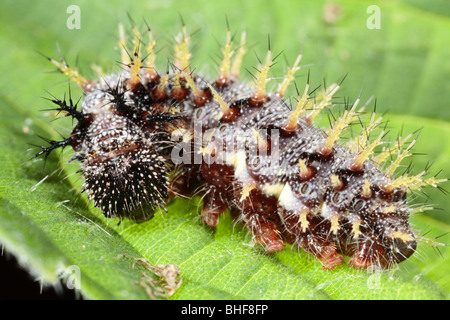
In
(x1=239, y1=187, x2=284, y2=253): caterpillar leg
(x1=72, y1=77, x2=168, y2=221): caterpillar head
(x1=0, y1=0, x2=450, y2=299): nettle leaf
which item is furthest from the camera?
(x1=72, y1=77, x2=168, y2=221): caterpillar head

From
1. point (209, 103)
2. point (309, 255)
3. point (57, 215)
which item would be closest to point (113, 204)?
point (57, 215)

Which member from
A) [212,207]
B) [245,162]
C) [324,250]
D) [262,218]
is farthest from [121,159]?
[324,250]

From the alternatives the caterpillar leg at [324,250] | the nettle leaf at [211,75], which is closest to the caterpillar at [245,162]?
the caterpillar leg at [324,250]

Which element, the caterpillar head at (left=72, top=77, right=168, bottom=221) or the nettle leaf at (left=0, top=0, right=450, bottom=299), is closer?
the nettle leaf at (left=0, top=0, right=450, bottom=299)

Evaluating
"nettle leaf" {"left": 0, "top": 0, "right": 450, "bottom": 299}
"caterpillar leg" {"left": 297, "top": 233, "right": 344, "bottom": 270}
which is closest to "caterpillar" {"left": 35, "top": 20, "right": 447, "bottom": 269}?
"caterpillar leg" {"left": 297, "top": 233, "right": 344, "bottom": 270}

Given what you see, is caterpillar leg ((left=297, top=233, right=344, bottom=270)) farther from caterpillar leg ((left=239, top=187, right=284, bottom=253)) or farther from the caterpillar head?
the caterpillar head

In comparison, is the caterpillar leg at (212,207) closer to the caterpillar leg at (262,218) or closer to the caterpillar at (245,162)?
the caterpillar at (245,162)

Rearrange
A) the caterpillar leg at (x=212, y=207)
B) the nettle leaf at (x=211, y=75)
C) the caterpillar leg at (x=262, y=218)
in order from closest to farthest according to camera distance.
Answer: the nettle leaf at (x=211, y=75)
the caterpillar leg at (x=262, y=218)
the caterpillar leg at (x=212, y=207)
